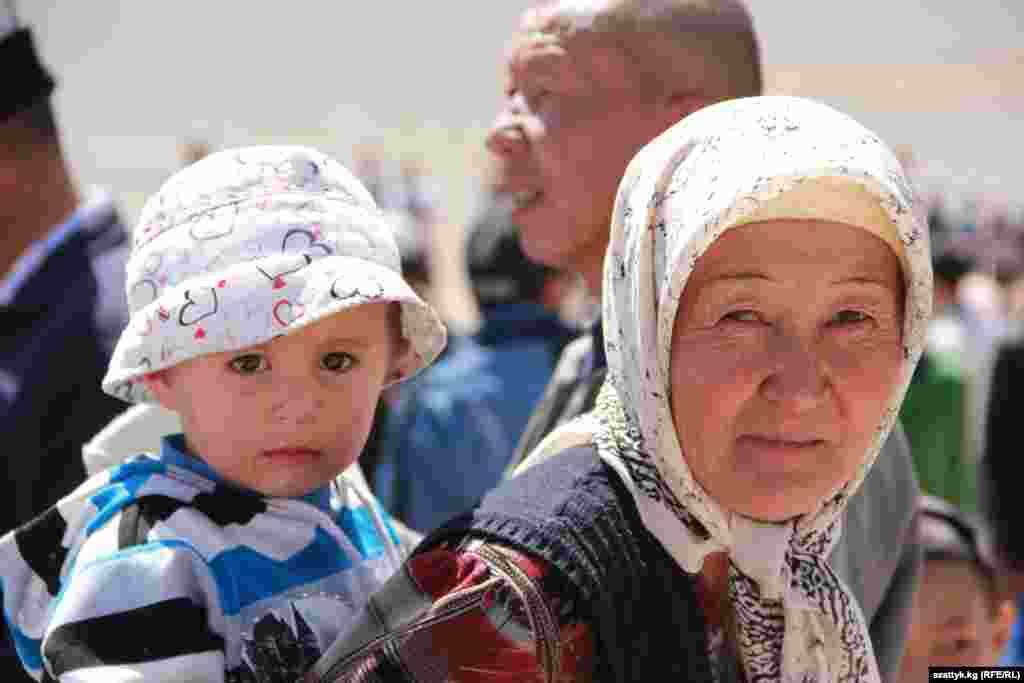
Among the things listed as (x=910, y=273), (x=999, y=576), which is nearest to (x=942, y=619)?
(x=999, y=576)

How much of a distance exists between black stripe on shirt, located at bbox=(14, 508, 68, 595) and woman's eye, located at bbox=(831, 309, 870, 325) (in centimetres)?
127

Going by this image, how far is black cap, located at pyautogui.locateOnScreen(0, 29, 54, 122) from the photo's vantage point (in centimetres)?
339

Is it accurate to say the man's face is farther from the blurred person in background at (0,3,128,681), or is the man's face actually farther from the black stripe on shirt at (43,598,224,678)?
the black stripe on shirt at (43,598,224,678)

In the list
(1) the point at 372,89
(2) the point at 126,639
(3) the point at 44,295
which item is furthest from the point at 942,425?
(1) the point at 372,89

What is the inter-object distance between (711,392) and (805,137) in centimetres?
40

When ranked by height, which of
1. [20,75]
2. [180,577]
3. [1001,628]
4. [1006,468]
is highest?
[20,75]

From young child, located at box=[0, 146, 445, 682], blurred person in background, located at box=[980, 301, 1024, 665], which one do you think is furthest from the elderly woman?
blurred person in background, located at box=[980, 301, 1024, 665]

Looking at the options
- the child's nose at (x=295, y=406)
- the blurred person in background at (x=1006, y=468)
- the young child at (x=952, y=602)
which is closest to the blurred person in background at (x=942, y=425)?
the blurred person in background at (x=1006, y=468)

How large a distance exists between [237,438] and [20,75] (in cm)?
184

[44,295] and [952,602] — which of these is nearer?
[44,295]

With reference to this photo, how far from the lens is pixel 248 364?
82.9 inches

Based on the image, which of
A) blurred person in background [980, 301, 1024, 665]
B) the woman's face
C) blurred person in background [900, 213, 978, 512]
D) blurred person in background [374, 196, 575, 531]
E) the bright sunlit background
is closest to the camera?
the woman's face

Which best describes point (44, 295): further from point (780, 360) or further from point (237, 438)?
point (780, 360)

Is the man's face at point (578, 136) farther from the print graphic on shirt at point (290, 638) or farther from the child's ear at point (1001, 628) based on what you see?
the child's ear at point (1001, 628)
